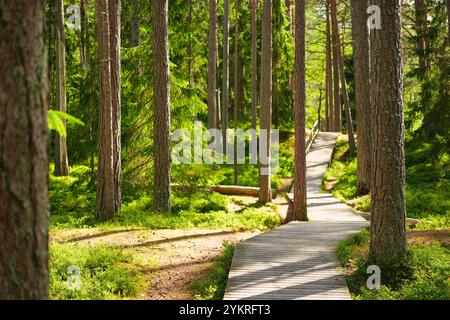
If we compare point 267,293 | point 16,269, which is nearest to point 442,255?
point 267,293

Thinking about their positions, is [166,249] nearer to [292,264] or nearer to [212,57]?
[292,264]

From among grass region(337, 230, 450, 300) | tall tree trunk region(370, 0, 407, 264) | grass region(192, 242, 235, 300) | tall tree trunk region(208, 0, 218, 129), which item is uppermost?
tall tree trunk region(208, 0, 218, 129)

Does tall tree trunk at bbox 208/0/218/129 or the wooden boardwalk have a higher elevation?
tall tree trunk at bbox 208/0/218/129

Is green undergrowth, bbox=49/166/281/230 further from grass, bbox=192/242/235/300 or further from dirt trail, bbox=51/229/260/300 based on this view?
grass, bbox=192/242/235/300

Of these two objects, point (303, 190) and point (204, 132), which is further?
point (204, 132)

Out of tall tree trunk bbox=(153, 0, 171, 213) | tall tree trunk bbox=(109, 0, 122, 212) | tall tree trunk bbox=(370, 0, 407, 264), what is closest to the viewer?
tall tree trunk bbox=(370, 0, 407, 264)

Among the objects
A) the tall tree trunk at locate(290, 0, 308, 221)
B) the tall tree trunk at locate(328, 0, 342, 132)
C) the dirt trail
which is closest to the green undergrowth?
the dirt trail

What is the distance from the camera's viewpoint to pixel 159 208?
16328 mm

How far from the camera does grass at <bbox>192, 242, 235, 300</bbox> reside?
8672mm

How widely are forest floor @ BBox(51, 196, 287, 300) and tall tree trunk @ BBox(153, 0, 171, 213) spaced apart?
7.28 feet

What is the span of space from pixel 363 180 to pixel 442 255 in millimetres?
11460

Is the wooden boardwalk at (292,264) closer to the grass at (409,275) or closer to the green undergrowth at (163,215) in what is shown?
the grass at (409,275)
